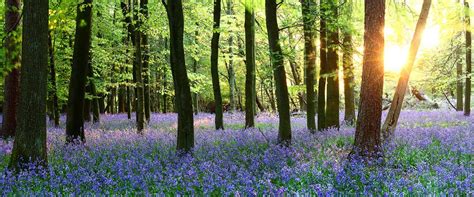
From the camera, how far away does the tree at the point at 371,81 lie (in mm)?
7824

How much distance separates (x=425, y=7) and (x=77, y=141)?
1054cm

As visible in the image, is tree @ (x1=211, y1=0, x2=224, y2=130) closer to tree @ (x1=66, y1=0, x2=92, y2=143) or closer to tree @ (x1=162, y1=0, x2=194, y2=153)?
tree @ (x1=66, y1=0, x2=92, y2=143)

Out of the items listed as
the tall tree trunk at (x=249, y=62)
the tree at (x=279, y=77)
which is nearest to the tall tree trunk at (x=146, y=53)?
the tall tree trunk at (x=249, y=62)

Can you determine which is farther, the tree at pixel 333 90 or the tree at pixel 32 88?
the tree at pixel 333 90

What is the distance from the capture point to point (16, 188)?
6480 mm

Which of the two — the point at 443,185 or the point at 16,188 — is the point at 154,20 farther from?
the point at 443,185

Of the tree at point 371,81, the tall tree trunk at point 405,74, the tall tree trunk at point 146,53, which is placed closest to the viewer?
the tree at point 371,81

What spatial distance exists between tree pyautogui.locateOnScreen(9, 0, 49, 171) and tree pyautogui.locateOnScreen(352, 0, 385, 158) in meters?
6.19

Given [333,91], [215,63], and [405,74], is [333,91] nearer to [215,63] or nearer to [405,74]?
[405,74]

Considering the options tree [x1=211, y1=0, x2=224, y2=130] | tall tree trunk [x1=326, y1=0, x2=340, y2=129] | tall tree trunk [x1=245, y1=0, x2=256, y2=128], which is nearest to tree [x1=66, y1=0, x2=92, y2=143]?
tree [x1=211, y1=0, x2=224, y2=130]

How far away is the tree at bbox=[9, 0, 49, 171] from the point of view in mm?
7723

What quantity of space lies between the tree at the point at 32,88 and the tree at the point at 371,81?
20.3 ft

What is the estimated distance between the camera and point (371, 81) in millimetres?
7953

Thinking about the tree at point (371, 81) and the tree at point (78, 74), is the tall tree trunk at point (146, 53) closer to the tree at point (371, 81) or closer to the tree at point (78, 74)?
the tree at point (78, 74)
